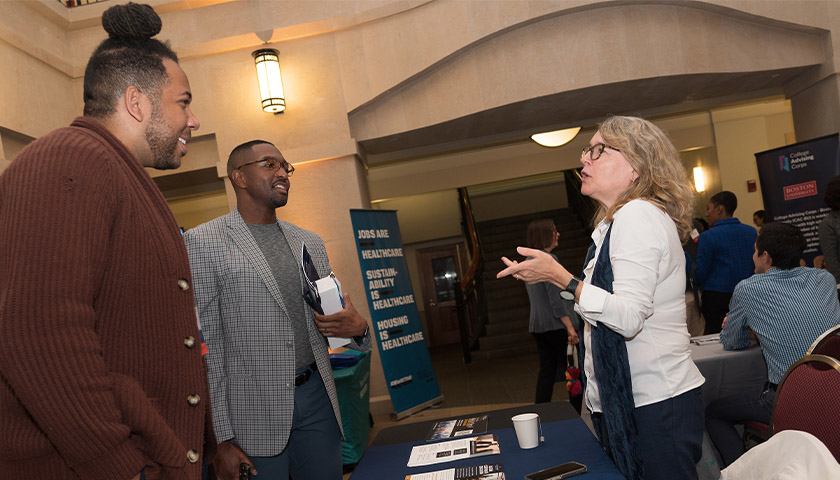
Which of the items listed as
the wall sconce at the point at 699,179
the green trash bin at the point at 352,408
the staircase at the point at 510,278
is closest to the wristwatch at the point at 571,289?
the green trash bin at the point at 352,408

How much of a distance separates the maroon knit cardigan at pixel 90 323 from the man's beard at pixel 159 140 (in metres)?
0.09

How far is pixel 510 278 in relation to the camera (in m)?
12.0

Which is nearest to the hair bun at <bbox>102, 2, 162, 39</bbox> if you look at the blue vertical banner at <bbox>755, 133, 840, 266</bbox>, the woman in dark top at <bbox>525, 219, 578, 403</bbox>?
the woman in dark top at <bbox>525, 219, 578, 403</bbox>

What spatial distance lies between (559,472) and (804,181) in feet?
20.3

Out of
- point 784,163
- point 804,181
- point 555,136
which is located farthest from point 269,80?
point 804,181

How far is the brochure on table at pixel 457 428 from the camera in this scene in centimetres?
203

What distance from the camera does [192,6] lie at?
620cm

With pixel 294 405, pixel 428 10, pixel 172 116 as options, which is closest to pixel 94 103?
pixel 172 116

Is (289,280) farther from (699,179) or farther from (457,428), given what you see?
(699,179)

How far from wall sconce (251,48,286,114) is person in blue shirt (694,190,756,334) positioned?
4.12m

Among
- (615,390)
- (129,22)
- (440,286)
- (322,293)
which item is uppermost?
(129,22)

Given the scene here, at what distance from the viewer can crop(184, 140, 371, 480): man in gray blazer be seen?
207 cm

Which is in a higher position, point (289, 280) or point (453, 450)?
point (289, 280)

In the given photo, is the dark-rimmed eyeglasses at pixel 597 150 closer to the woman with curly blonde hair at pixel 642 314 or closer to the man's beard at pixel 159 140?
the woman with curly blonde hair at pixel 642 314
